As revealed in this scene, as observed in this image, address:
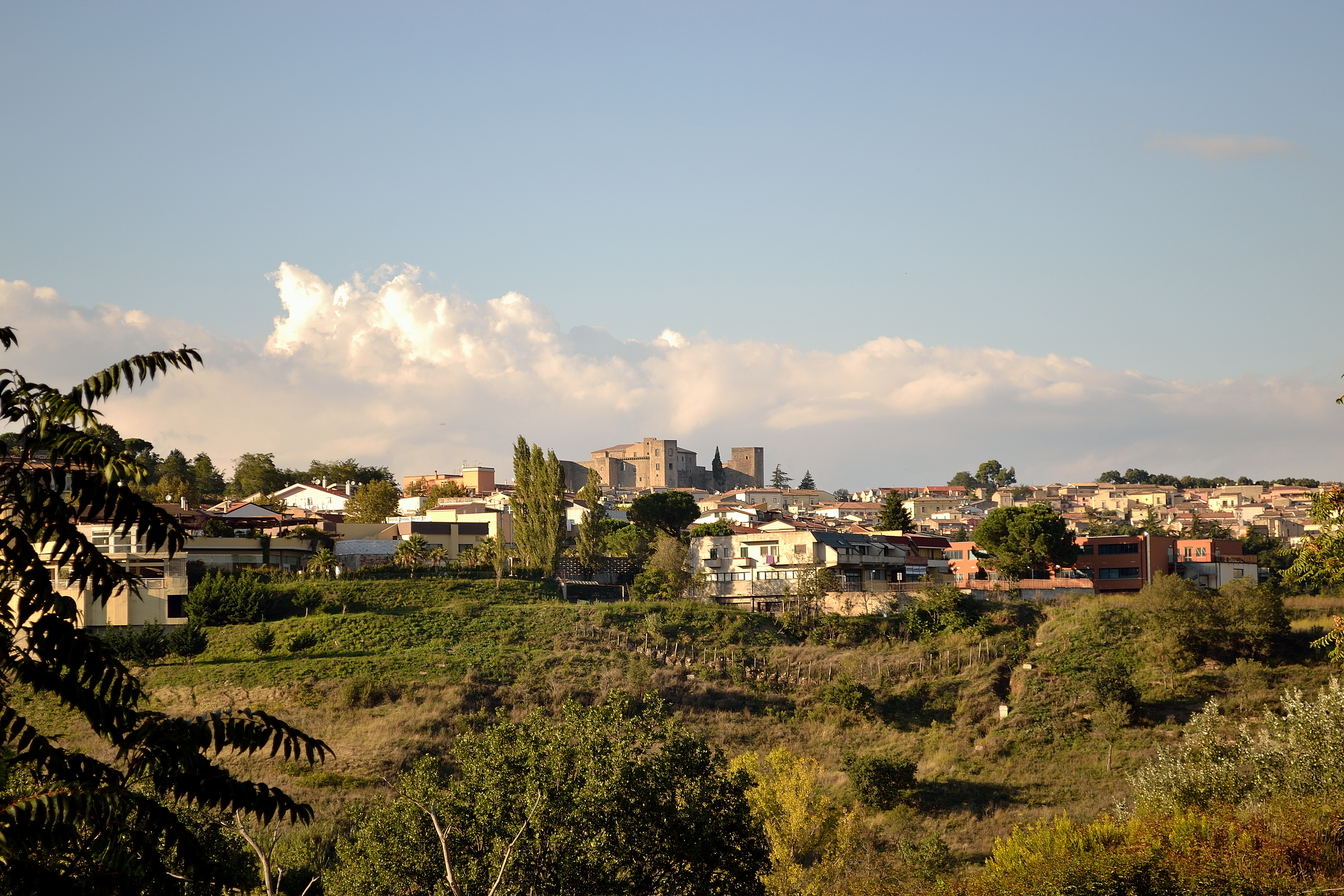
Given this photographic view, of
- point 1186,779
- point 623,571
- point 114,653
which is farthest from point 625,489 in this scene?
point 114,653

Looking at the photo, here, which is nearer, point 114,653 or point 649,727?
point 114,653

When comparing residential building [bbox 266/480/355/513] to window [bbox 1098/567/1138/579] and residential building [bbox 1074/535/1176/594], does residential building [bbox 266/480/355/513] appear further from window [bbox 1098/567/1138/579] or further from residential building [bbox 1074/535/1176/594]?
window [bbox 1098/567/1138/579]

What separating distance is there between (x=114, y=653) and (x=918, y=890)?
2533 cm

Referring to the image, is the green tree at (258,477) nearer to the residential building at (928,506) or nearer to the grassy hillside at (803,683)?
the grassy hillside at (803,683)

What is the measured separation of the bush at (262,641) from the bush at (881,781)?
91.2 ft

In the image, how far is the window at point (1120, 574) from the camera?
72062mm

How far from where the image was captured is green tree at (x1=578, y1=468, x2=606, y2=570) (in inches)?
2889

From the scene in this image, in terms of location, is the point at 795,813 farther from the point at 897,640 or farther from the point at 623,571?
the point at 623,571

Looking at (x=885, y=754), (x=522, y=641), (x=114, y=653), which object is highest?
(x=114, y=653)

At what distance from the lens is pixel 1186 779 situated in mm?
25016

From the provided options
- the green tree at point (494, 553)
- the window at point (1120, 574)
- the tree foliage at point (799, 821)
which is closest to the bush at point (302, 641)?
the green tree at point (494, 553)

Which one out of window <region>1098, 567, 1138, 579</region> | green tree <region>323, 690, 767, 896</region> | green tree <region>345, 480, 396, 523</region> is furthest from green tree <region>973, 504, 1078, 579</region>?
green tree <region>323, 690, 767, 896</region>

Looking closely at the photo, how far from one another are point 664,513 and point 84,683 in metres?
77.9

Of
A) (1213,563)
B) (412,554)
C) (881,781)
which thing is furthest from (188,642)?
(1213,563)
